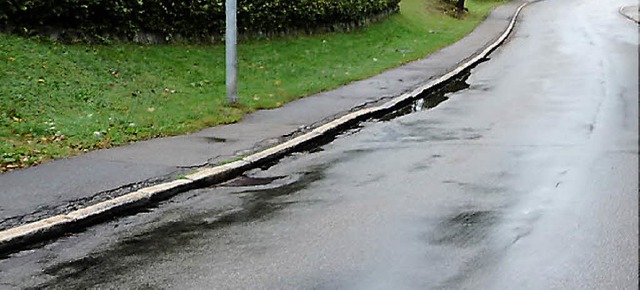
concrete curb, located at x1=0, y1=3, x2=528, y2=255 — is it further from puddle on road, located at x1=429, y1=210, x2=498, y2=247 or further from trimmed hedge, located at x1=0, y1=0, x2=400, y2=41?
trimmed hedge, located at x1=0, y1=0, x2=400, y2=41

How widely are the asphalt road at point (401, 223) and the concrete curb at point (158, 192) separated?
15 centimetres

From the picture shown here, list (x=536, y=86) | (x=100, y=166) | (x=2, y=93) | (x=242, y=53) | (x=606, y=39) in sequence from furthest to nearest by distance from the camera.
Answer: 1. (x=606, y=39)
2. (x=242, y=53)
3. (x=536, y=86)
4. (x=2, y=93)
5. (x=100, y=166)

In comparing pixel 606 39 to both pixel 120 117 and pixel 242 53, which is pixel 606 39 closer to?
pixel 242 53

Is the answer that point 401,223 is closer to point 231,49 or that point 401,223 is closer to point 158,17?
point 231,49

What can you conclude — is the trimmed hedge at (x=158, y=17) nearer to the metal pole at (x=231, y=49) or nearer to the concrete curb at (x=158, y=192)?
the metal pole at (x=231, y=49)

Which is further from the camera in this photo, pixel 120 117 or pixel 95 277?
pixel 120 117

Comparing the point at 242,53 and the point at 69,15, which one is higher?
the point at 69,15

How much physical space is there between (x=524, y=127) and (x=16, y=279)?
8.04 m

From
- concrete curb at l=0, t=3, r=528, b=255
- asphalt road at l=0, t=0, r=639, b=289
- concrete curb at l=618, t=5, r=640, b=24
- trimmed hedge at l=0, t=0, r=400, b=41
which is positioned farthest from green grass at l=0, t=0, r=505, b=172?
concrete curb at l=618, t=5, r=640, b=24

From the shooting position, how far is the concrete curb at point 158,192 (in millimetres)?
6304

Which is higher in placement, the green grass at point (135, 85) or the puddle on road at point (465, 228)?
the puddle on road at point (465, 228)

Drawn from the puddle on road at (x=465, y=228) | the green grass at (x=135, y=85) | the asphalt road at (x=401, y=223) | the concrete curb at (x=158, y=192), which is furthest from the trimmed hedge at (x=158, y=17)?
the puddle on road at (x=465, y=228)

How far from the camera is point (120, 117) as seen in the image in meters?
11.0

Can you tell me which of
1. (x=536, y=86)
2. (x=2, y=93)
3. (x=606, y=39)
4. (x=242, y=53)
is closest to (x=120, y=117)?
(x=2, y=93)
